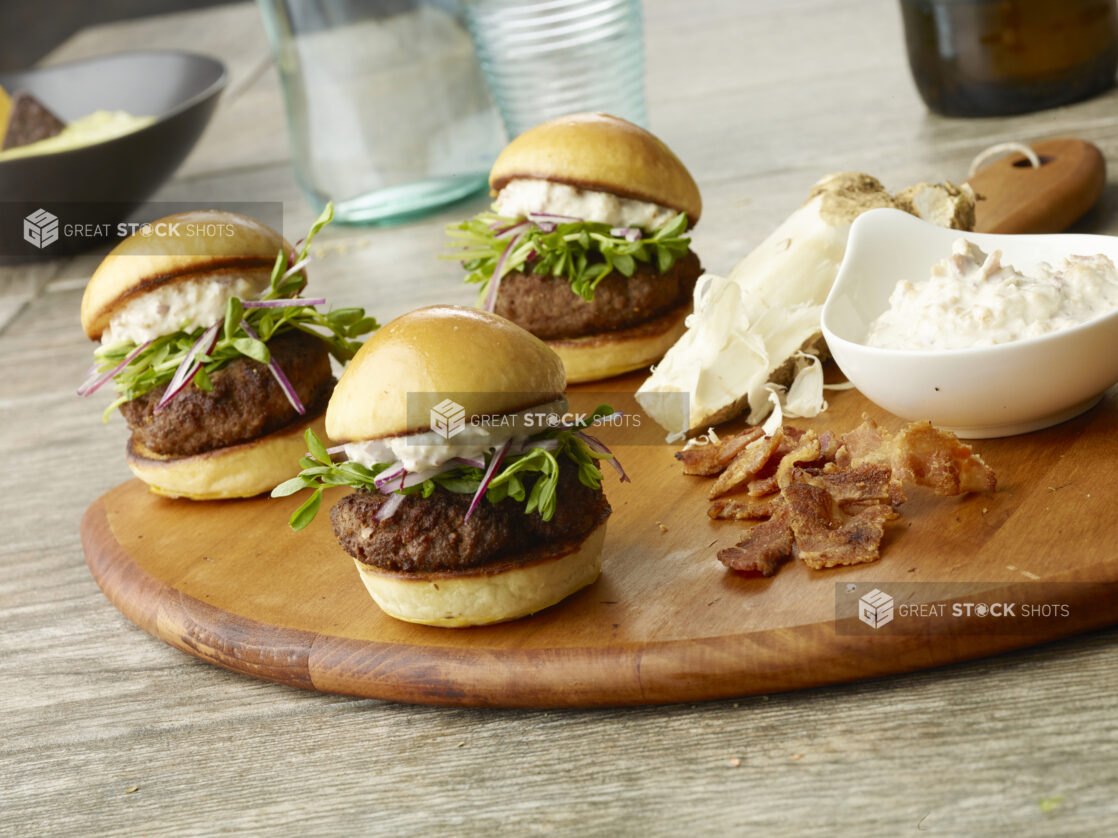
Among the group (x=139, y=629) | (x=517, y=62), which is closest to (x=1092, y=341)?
(x=139, y=629)

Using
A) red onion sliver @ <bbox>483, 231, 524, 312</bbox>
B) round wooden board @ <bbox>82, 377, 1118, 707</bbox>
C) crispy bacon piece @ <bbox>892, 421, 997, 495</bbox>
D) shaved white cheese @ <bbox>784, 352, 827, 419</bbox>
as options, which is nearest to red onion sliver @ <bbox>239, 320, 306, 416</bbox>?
round wooden board @ <bbox>82, 377, 1118, 707</bbox>

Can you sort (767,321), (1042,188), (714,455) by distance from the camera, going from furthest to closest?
(1042,188) → (767,321) → (714,455)

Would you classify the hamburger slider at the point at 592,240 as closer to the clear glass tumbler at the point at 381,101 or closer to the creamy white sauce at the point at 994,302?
the creamy white sauce at the point at 994,302

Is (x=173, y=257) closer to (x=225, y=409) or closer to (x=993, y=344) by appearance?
(x=225, y=409)

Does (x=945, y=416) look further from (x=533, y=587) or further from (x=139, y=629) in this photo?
(x=139, y=629)

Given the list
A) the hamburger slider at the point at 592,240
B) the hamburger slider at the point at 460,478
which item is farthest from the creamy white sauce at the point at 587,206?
the hamburger slider at the point at 460,478

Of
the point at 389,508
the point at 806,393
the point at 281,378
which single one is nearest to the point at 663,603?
the point at 389,508
